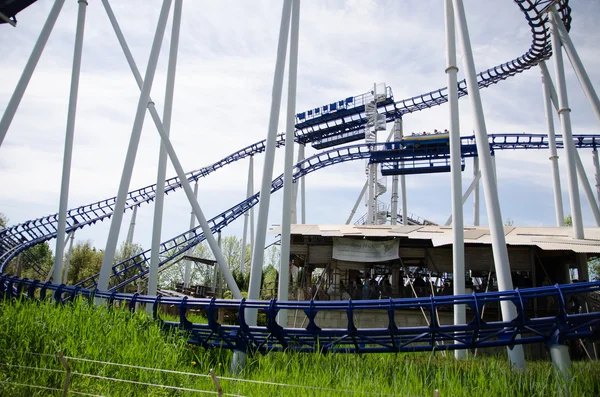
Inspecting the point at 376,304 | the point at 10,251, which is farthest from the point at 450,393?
the point at 10,251

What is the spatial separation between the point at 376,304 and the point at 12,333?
539cm

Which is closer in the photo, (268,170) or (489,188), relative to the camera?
(489,188)

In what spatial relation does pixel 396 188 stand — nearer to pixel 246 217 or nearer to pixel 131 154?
pixel 246 217

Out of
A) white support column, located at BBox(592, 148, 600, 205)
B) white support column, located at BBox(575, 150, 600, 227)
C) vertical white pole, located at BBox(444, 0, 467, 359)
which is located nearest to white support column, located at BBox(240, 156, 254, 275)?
vertical white pole, located at BBox(444, 0, 467, 359)

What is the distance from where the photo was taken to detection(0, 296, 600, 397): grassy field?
488 cm

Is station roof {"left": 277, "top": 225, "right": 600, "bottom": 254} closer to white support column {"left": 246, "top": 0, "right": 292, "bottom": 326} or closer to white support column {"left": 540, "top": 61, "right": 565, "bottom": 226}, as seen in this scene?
white support column {"left": 540, "top": 61, "right": 565, "bottom": 226}

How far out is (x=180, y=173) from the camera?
11.4 metres

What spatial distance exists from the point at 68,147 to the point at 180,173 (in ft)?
11.1

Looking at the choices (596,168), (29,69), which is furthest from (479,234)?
(29,69)

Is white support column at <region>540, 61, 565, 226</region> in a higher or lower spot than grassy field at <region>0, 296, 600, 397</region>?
higher

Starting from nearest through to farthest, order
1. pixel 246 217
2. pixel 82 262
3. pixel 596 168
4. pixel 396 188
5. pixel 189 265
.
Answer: pixel 596 168 < pixel 189 265 < pixel 246 217 < pixel 396 188 < pixel 82 262

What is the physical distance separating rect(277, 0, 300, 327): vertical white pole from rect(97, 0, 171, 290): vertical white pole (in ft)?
12.3

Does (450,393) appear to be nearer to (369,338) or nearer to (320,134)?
(369,338)

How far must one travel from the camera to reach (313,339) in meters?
7.28
